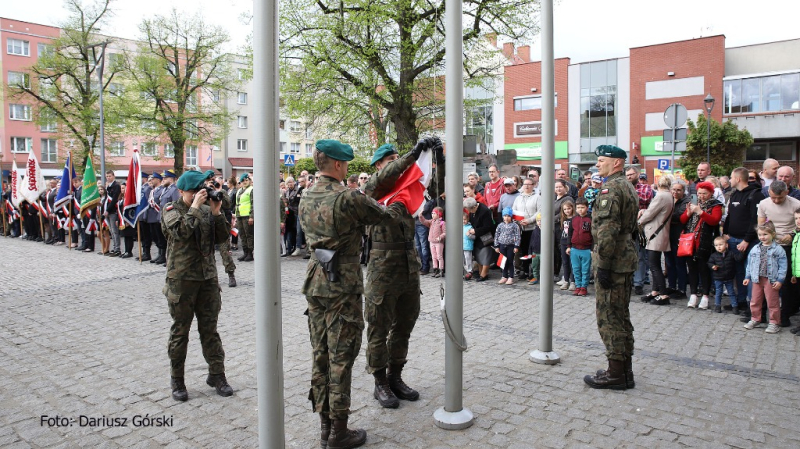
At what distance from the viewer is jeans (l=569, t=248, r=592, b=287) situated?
363 inches

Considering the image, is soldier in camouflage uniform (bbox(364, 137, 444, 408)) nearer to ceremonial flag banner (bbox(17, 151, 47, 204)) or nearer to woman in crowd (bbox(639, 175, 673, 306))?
woman in crowd (bbox(639, 175, 673, 306))

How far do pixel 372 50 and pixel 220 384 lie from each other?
49.0ft

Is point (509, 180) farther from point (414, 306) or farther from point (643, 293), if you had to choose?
point (414, 306)

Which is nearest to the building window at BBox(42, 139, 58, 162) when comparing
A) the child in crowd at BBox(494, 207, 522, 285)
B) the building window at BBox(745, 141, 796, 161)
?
the child in crowd at BBox(494, 207, 522, 285)

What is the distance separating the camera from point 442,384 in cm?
499

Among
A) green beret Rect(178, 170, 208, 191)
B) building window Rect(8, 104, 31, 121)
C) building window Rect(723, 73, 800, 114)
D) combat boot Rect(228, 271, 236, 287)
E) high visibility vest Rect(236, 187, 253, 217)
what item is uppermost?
building window Rect(8, 104, 31, 121)

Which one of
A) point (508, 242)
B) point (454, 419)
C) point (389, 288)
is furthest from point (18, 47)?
point (454, 419)

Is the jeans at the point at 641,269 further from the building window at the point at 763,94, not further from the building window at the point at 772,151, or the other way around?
the building window at the point at 772,151

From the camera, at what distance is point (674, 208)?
8789 mm

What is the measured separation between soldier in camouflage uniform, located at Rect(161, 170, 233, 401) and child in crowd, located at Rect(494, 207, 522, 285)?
647cm

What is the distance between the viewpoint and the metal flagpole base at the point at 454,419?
13.3 feet

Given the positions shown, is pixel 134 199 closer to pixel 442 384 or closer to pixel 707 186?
pixel 442 384

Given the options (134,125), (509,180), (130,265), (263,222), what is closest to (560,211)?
(509,180)

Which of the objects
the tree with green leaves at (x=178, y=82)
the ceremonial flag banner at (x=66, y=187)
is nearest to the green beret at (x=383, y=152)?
the ceremonial flag banner at (x=66, y=187)
